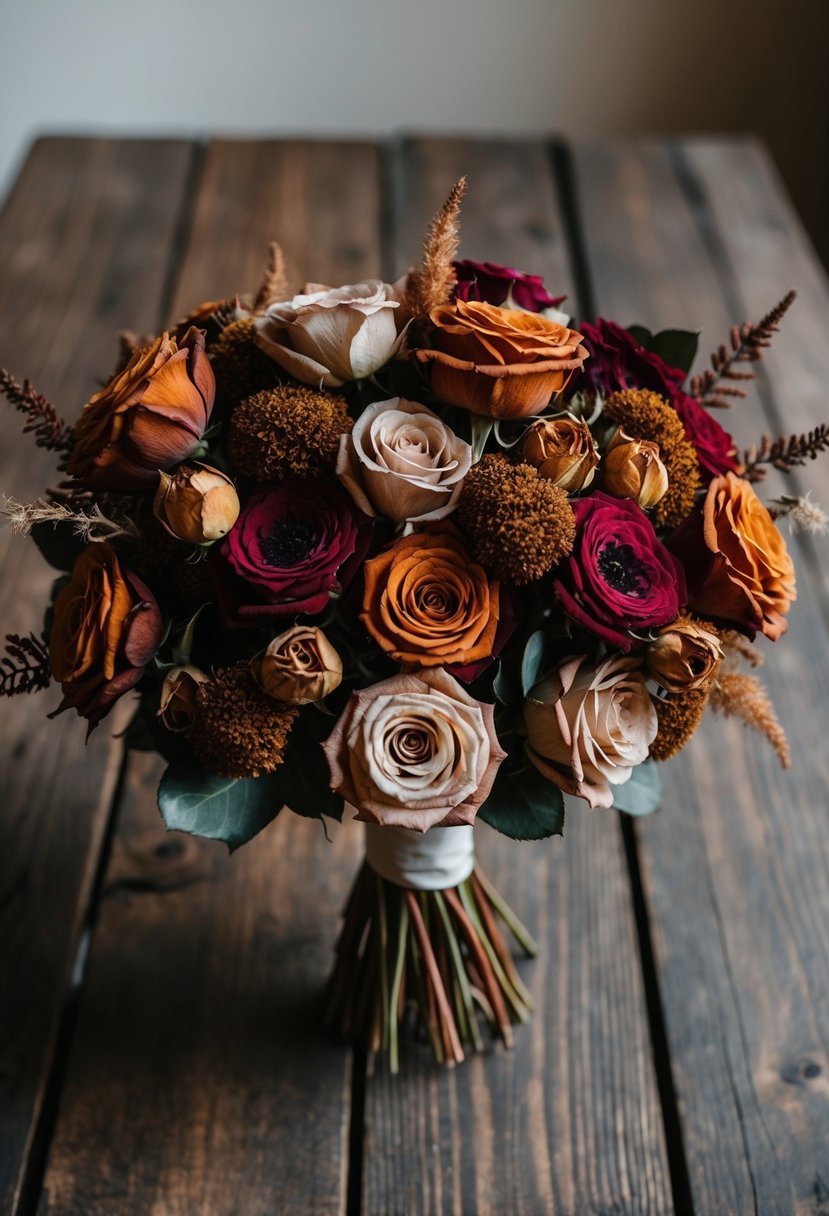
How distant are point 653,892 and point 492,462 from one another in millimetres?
445

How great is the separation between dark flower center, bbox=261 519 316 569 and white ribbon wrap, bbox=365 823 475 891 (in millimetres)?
202

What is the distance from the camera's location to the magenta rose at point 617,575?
560mm

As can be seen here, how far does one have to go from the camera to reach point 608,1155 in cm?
74

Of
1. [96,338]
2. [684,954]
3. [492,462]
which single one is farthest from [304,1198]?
[96,338]

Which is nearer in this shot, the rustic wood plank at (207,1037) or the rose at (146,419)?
the rose at (146,419)

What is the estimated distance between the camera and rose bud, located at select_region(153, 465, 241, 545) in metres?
0.56

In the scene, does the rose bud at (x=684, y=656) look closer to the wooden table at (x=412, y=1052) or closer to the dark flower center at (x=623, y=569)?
the dark flower center at (x=623, y=569)

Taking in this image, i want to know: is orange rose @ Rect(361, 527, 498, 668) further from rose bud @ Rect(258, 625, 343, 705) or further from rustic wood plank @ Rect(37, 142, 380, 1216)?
rustic wood plank @ Rect(37, 142, 380, 1216)

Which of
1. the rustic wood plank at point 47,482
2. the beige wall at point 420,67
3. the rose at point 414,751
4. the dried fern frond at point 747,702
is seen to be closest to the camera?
the rose at point 414,751

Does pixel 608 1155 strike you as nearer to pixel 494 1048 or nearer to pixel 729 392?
pixel 494 1048

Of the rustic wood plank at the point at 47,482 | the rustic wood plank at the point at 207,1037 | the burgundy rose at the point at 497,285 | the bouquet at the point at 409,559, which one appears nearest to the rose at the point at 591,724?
the bouquet at the point at 409,559

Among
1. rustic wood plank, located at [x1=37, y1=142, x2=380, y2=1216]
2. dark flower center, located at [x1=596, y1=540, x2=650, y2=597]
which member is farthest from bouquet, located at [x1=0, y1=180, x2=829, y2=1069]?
rustic wood plank, located at [x1=37, y1=142, x2=380, y2=1216]

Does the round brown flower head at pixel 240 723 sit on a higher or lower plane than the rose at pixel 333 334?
lower

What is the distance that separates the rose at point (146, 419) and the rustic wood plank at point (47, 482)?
383 mm
